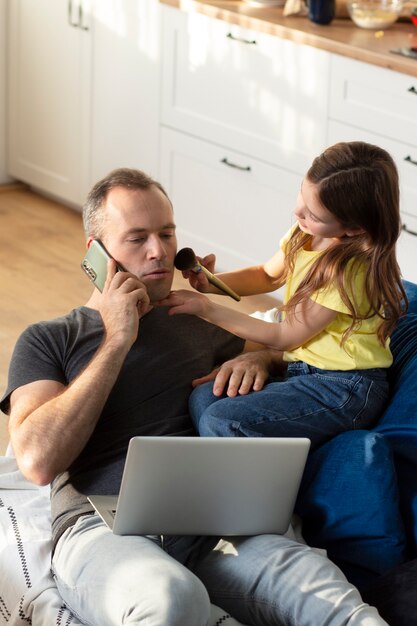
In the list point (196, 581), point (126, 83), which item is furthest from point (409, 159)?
point (196, 581)

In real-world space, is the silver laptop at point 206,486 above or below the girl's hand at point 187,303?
below

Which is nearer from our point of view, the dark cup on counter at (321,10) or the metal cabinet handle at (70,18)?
the dark cup on counter at (321,10)

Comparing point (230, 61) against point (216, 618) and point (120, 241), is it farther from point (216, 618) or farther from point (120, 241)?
point (216, 618)

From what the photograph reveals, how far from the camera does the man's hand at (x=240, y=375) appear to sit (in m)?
2.23

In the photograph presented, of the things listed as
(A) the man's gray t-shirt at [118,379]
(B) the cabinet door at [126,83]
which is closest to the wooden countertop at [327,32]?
(B) the cabinet door at [126,83]

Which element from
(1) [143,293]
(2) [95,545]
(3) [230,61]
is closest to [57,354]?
(1) [143,293]

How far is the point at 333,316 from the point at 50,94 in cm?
311

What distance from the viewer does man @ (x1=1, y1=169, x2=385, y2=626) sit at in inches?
73.2

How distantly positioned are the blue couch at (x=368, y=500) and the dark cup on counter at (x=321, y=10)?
210cm

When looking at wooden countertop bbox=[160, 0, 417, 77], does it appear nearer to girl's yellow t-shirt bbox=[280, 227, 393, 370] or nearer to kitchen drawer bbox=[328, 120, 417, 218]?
kitchen drawer bbox=[328, 120, 417, 218]

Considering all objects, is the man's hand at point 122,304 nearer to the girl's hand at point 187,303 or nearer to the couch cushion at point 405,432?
the girl's hand at point 187,303

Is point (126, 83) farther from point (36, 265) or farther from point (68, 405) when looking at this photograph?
point (68, 405)

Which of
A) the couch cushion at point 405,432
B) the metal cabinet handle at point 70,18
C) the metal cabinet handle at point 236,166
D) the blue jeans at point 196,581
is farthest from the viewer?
the metal cabinet handle at point 70,18

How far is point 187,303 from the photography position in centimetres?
223
